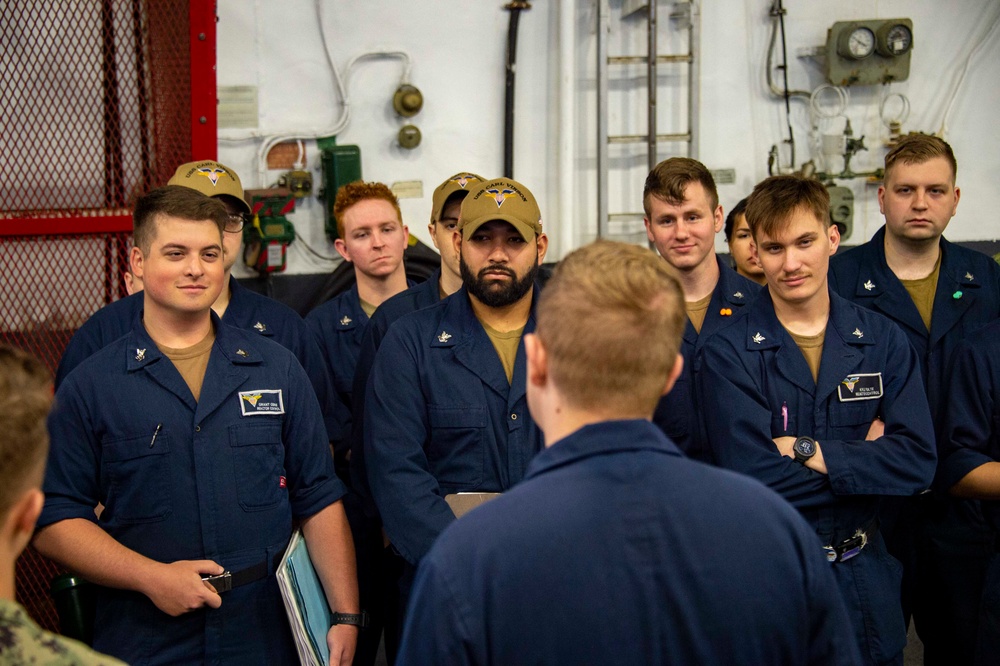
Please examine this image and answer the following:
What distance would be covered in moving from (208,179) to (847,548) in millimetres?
2305

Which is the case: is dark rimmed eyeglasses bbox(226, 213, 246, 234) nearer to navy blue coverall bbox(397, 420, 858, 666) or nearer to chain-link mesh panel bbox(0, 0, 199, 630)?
chain-link mesh panel bbox(0, 0, 199, 630)

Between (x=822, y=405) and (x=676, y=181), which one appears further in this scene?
(x=676, y=181)

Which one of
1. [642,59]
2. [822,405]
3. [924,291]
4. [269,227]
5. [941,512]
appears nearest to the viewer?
[822,405]

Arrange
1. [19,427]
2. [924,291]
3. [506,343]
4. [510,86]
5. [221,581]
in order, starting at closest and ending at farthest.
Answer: [19,427], [221,581], [506,343], [924,291], [510,86]

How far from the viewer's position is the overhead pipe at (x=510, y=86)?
519cm

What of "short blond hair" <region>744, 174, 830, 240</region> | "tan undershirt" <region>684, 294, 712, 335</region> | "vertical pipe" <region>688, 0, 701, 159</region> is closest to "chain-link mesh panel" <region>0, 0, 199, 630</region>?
"tan undershirt" <region>684, 294, 712, 335</region>

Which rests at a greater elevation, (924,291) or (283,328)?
(924,291)

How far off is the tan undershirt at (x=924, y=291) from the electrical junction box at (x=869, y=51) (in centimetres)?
251

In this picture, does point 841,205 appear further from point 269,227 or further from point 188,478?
point 188,478

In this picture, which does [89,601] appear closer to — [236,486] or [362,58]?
[236,486]

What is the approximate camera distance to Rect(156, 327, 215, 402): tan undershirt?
2.38 m

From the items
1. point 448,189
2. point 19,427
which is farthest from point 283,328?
point 19,427

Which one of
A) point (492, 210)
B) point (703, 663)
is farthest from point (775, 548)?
point (492, 210)

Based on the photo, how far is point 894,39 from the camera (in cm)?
535
